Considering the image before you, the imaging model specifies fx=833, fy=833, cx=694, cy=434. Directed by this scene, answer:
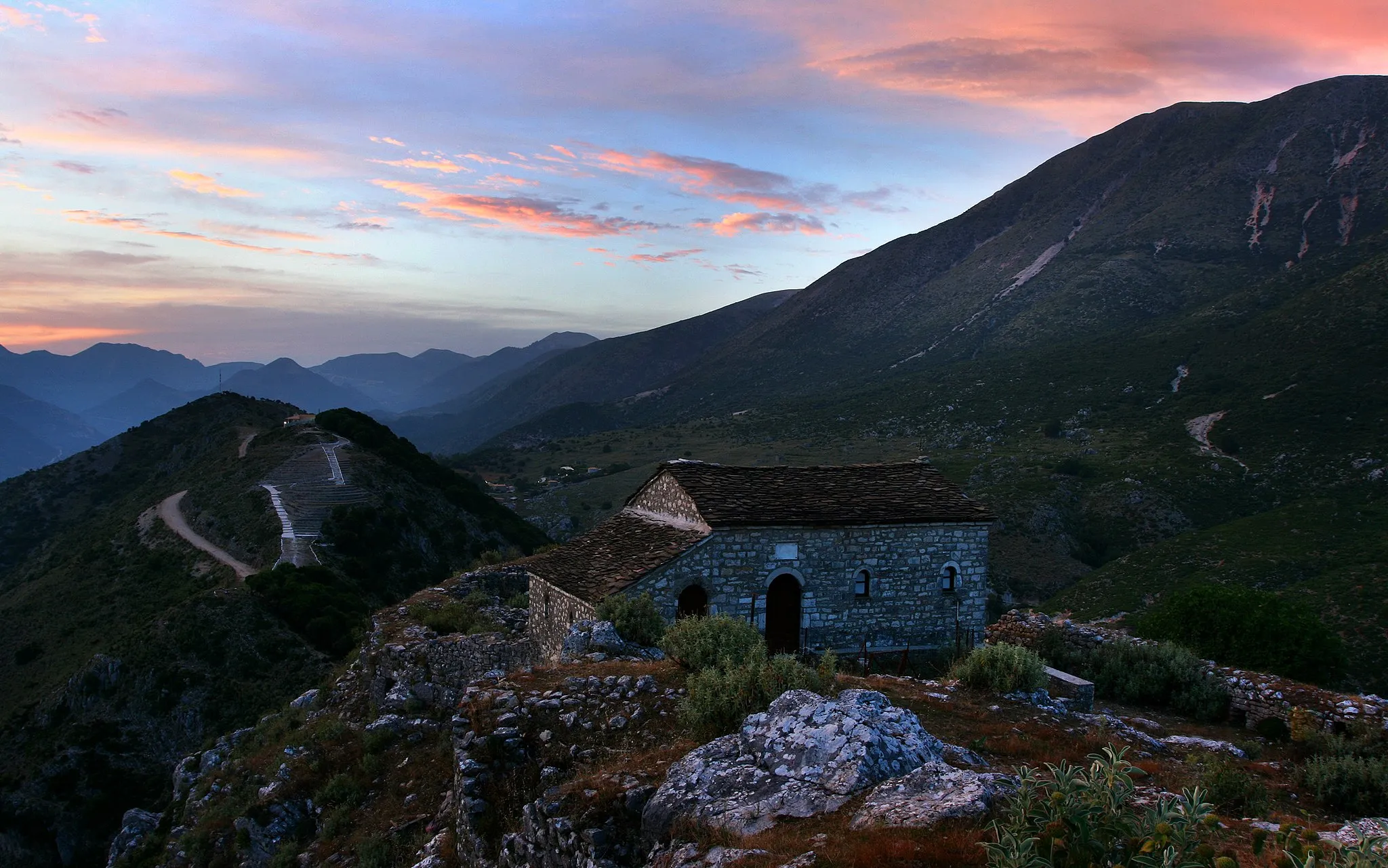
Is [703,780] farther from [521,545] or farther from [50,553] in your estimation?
[50,553]

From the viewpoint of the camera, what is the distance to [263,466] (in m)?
46.9

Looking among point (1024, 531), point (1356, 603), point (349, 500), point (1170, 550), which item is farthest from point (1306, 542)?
point (349, 500)

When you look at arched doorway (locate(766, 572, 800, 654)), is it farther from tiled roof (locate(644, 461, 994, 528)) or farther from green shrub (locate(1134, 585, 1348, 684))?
green shrub (locate(1134, 585, 1348, 684))

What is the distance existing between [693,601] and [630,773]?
7.67 metres

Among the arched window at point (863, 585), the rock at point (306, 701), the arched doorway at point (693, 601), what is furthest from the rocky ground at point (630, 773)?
the arched window at point (863, 585)

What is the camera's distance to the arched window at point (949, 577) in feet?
54.6

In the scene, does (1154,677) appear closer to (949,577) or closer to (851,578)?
(949,577)

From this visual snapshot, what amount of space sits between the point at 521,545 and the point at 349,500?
28.4ft

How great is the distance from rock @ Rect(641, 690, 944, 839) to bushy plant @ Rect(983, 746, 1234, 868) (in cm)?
171

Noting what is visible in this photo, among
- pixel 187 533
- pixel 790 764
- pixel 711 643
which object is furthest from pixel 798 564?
pixel 187 533

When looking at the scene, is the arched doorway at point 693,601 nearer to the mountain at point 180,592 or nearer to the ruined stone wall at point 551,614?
the ruined stone wall at point 551,614

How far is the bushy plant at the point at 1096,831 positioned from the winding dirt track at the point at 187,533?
33.5m

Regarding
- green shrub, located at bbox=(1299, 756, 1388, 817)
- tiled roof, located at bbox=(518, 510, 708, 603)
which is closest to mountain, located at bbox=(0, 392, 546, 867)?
tiled roof, located at bbox=(518, 510, 708, 603)

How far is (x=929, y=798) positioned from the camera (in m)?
6.18
